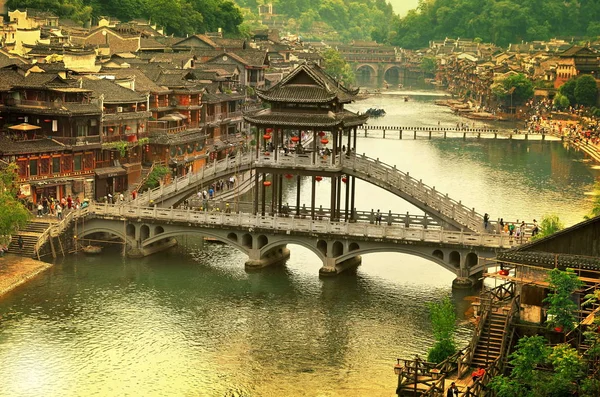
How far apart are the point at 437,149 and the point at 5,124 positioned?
248 feet

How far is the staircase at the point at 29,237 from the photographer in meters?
75.4

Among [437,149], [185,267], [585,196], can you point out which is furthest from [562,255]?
[437,149]

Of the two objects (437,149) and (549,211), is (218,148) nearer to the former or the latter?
(549,211)

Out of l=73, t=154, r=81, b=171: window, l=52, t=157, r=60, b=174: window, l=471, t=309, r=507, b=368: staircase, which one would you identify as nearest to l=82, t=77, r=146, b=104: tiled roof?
l=73, t=154, r=81, b=171: window

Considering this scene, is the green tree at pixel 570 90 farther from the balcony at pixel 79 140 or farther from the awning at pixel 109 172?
the balcony at pixel 79 140

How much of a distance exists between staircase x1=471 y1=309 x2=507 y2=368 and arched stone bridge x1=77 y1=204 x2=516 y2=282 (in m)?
19.7

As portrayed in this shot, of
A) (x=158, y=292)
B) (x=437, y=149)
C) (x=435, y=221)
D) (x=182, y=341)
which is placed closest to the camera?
(x=182, y=341)

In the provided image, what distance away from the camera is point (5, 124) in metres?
87.1

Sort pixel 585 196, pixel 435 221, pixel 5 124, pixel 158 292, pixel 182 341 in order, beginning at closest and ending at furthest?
pixel 182 341, pixel 158 292, pixel 435 221, pixel 5 124, pixel 585 196

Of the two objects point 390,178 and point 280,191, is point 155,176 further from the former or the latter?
point 390,178

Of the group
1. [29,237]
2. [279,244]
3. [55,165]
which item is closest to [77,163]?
[55,165]

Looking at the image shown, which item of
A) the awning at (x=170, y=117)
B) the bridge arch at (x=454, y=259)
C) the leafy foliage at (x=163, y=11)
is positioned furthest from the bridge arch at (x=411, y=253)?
the leafy foliage at (x=163, y=11)

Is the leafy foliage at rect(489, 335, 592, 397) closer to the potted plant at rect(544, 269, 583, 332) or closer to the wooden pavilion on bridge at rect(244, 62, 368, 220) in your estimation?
the potted plant at rect(544, 269, 583, 332)

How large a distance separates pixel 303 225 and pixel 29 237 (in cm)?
1759
